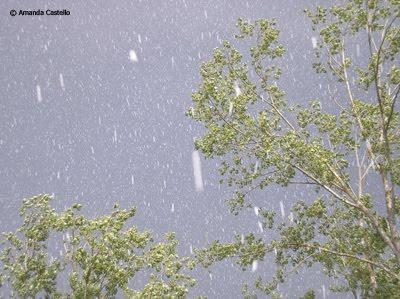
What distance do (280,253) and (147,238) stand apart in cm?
625

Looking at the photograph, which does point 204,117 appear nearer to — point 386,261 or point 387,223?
point 387,223

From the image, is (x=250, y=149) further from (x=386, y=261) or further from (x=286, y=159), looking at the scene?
(x=386, y=261)

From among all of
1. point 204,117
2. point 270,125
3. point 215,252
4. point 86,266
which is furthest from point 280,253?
point 86,266

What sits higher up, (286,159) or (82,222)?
(286,159)

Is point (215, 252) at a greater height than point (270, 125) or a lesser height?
lesser

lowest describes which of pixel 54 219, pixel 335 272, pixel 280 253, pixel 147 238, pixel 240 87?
pixel 335 272

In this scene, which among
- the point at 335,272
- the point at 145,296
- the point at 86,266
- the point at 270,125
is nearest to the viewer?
the point at 145,296

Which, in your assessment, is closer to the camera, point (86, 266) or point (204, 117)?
point (86, 266)

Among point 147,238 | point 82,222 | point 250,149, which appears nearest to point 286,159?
point 250,149

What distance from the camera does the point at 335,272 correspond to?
2323 cm

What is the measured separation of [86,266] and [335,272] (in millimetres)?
13166

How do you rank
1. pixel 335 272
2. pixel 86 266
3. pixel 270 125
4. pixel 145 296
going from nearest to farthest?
pixel 145 296
pixel 86 266
pixel 270 125
pixel 335 272

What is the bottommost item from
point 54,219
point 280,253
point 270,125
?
point 280,253

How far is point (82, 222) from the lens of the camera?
63.8 feet
